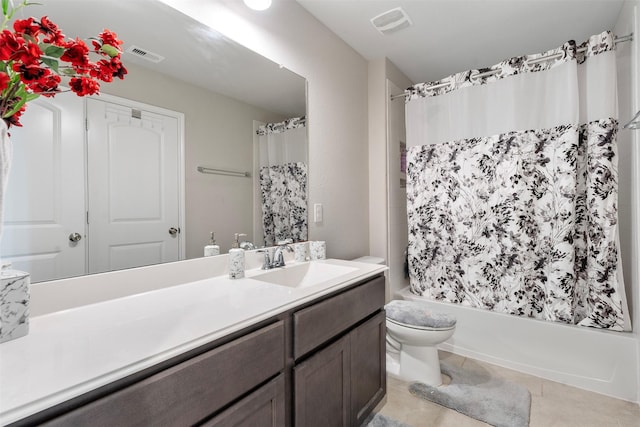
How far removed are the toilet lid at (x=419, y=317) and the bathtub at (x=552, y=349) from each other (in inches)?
21.3

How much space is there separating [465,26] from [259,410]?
2.52 meters

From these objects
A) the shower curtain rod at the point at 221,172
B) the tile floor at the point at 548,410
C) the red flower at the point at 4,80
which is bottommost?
the tile floor at the point at 548,410

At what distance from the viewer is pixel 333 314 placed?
1229mm

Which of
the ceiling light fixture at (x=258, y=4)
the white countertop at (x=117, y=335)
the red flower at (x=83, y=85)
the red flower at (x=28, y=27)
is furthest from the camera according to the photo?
the ceiling light fixture at (x=258, y=4)

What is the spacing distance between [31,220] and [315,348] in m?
1.02

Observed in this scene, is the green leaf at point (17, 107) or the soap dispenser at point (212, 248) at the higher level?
the green leaf at point (17, 107)

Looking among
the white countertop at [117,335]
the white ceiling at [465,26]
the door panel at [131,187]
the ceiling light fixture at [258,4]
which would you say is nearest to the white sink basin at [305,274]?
the white countertop at [117,335]

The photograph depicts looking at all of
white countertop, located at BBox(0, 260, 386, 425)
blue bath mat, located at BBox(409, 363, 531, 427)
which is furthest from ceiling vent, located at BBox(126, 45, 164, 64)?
blue bath mat, located at BBox(409, 363, 531, 427)

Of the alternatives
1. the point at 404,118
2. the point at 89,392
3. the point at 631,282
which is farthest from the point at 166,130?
the point at 631,282

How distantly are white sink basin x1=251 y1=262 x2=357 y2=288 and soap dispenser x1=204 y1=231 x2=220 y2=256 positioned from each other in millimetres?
251

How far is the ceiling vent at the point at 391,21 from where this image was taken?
1920 mm

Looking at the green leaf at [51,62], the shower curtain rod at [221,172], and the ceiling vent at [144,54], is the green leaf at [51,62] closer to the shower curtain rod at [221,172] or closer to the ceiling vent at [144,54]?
the ceiling vent at [144,54]

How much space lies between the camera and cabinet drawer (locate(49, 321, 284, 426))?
597 millimetres

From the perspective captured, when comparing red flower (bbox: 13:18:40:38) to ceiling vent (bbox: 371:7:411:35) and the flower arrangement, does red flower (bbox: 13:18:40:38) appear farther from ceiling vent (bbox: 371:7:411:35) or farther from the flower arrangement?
ceiling vent (bbox: 371:7:411:35)
